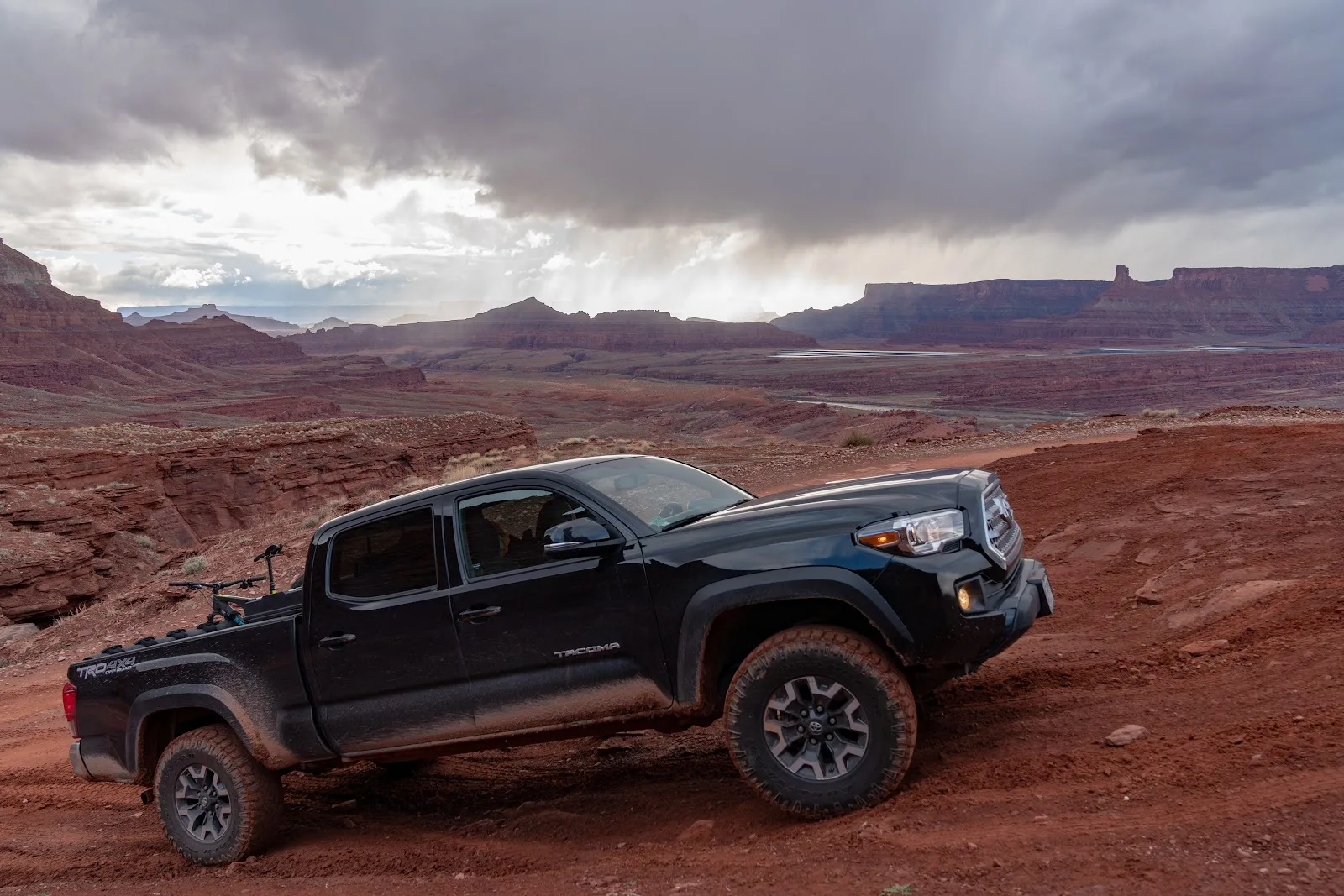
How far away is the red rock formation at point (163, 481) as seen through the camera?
2017 cm

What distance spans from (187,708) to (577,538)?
2843mm

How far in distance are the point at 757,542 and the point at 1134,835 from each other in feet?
6.16

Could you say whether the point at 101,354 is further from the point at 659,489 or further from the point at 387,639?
the point at 659,489

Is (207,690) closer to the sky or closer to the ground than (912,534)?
closer to the ground

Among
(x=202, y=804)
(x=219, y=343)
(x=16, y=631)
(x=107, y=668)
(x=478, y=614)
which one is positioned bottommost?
(x=16, y=631)

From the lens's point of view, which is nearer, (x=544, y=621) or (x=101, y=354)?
(x=544, y=621)

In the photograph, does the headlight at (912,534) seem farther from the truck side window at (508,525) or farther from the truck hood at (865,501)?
the truck side window at (508,525)

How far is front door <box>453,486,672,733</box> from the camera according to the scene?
4730 millimetres

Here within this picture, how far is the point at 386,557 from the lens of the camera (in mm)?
5285

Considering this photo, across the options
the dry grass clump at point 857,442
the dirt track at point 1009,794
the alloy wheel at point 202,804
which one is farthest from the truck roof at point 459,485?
the dry grass clump at point 857,442

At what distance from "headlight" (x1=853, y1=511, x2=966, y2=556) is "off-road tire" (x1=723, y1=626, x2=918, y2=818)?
0.44 metres

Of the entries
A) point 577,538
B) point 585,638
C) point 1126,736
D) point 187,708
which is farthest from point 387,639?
point 1126,736

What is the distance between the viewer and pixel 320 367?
13788cm

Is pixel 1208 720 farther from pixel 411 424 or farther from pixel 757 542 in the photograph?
pixel 411 424
